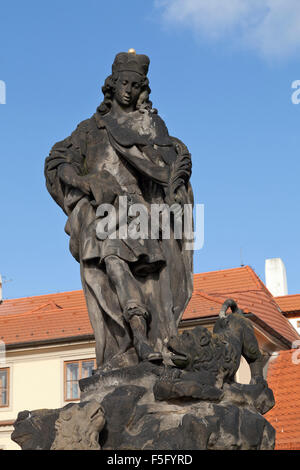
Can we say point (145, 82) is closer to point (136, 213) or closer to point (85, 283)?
point (136, 213)

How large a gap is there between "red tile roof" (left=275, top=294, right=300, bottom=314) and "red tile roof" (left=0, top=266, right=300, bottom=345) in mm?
1401

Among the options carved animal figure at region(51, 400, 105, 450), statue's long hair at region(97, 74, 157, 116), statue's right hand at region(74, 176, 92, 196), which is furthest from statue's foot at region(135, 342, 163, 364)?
statue's long hair at region(97, 74, 157, 116)

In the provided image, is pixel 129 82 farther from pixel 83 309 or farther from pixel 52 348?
pixel 83 309

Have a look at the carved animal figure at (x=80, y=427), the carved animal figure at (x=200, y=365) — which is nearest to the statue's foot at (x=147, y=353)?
the carved animal figure at (x=200, y=365)

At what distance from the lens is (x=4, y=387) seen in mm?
35844

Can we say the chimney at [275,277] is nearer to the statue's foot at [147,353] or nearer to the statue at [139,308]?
the statue at [139,308]

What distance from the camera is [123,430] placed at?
7074 millimetres

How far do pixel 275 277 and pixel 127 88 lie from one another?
1412 inches

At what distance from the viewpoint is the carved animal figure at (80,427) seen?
682 cm

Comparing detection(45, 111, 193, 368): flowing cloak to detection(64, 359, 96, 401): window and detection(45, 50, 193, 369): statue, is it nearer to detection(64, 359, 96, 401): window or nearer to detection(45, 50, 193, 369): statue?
Result: detection(45, 50, 193, 369): statue

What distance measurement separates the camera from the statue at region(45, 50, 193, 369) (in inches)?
321

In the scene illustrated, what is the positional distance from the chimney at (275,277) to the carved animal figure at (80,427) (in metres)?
37.3

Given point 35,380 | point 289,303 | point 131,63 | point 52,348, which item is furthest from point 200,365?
point 289,303
